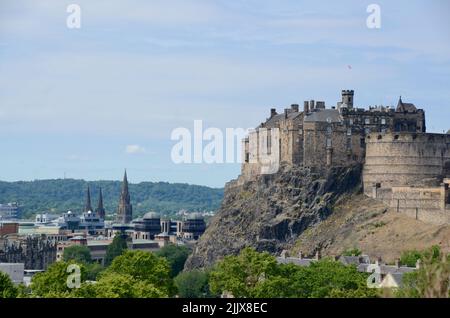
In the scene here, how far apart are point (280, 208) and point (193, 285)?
26.8 metres

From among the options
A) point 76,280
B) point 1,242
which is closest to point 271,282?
point 76,280

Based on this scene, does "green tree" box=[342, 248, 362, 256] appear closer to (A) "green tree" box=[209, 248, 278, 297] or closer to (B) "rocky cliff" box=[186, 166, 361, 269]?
(B) "rocky cliff" box=[186, 166, 361, 269]

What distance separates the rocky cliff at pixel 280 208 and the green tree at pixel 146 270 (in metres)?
45.1

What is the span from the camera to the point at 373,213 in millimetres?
131750

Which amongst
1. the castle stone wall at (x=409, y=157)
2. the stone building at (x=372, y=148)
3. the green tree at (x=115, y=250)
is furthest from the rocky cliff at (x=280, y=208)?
the green tree at (x=115, y=250)

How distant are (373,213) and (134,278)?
48918 mm

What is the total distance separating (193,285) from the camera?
115 m

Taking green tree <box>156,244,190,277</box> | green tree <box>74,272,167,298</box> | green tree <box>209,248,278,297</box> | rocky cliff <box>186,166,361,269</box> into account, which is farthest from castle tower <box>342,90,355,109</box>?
green tree <box>74,272,167,298</box>

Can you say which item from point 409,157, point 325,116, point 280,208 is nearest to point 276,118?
point 325,116

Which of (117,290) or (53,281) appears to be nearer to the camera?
(117,290)

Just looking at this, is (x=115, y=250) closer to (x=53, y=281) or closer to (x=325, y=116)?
(x=325, y=116)

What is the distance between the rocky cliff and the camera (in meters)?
137

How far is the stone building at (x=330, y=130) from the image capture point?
13650 centimetres

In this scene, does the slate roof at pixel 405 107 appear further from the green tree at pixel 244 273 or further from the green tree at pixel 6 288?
the green tree at pixel 6 288
